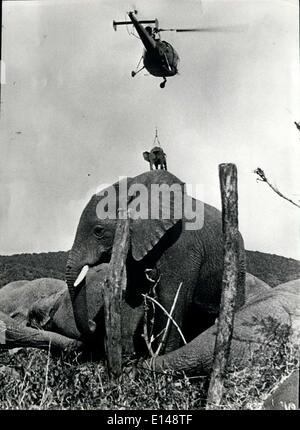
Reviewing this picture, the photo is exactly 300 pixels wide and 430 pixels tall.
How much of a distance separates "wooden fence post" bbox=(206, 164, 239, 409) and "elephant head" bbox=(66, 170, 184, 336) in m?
2.69

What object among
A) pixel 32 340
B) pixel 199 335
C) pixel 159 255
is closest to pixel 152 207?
pixel 159 255

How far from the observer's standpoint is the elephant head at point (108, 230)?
392 inches

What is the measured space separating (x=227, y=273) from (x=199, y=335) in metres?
1.34

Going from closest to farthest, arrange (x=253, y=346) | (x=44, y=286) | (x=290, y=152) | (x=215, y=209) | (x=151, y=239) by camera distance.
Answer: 1. (x=253, y=346)
2. (x=290, y=152)
3. (x=151, y=239)
4. (x=215, y=209)
5. (x=44, y=286)

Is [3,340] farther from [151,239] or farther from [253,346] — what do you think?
[253,346]

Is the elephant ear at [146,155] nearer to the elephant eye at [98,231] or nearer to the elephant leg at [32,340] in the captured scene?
the elephant eye at [98,231]

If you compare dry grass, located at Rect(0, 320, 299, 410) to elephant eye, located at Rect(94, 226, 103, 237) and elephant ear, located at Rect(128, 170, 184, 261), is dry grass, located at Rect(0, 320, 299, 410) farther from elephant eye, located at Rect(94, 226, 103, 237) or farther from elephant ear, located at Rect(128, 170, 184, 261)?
elephant eye, located at Rect(94, 226, 103, 237)

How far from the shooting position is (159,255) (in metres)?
10.2

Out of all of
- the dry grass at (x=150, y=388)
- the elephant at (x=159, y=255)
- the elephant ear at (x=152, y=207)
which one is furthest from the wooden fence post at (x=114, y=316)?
the elephant ear at (x=152, y=207)

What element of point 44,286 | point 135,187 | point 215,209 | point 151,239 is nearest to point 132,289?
point 151,239

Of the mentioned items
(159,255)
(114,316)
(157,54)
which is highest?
(157,54)

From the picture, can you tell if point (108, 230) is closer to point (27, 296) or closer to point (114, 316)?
point (114, 316)
